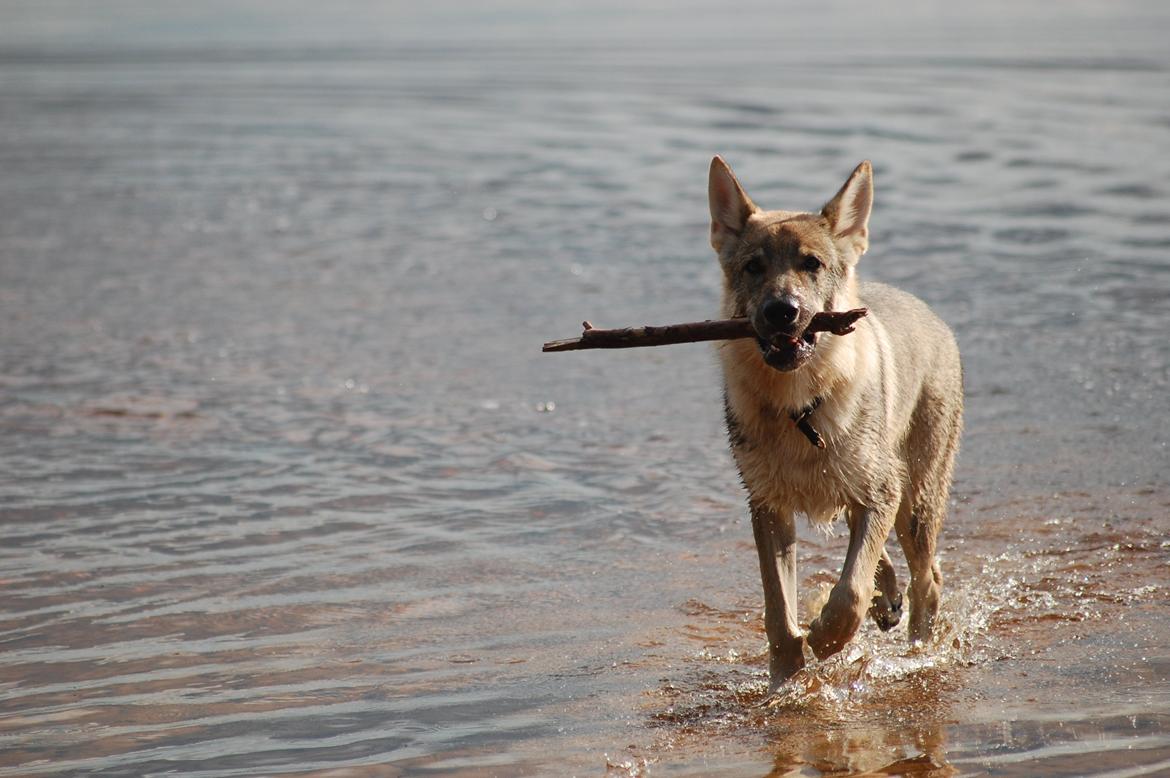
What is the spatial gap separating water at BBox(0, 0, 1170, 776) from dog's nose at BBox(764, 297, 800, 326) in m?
1.47

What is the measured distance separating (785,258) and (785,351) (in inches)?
20.2

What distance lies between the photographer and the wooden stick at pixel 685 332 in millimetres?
5668

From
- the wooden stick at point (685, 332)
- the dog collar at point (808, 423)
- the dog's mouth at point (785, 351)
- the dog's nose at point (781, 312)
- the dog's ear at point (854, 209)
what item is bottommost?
the dog collar at point (808, 423)

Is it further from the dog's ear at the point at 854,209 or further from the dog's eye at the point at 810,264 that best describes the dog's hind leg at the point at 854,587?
the dog's ear at the point at 854,209

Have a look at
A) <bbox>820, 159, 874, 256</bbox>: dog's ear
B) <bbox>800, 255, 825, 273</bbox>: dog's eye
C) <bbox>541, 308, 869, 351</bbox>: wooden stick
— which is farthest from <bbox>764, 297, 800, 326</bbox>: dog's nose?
<bbox>820, 159, 874, 256</bbox>: dog's ear

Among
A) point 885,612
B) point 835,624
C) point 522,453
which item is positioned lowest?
point 885,612

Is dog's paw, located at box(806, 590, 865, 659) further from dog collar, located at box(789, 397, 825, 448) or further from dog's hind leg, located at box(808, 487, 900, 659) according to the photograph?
dog collar, located at box(789, 397, 825, 448)

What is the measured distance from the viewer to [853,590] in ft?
19.0

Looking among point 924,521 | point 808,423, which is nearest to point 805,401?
point 808,423

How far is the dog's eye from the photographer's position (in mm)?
5980

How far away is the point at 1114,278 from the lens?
1251 cm

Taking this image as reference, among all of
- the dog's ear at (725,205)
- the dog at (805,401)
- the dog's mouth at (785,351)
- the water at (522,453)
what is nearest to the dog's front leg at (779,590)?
the dog at (805,401)

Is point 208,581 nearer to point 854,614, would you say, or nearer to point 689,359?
point 854,614

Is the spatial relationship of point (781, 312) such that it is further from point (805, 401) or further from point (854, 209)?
point (854, 209)
